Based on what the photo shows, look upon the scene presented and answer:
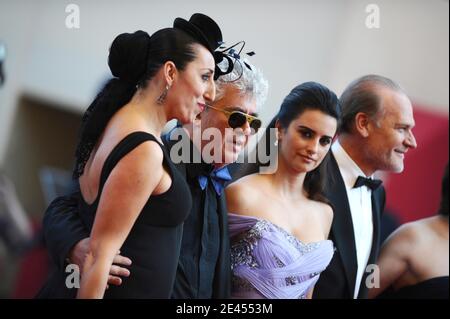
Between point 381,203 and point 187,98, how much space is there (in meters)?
0.87

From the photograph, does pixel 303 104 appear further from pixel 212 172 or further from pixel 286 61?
pixel 286 61

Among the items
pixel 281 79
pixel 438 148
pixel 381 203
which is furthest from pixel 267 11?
pixel 438 148

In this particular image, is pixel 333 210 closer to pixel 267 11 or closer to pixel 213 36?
pixel 213 36

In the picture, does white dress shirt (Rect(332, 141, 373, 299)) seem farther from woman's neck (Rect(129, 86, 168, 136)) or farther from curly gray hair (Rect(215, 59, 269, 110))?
woman's neck (Rect(129, 86, 168, 136))

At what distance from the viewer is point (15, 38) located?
354cm

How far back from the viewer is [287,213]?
5.84ft

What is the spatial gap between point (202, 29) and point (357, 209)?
2.43ft

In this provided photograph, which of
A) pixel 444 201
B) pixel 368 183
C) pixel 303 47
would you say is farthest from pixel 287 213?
pixel 303 47

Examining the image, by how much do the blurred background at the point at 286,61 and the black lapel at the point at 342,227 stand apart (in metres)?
0.95

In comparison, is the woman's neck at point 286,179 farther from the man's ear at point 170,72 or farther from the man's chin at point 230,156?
the man's ear at point 170,72

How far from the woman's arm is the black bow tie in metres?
0.76

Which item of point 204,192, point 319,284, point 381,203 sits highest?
point 204,192

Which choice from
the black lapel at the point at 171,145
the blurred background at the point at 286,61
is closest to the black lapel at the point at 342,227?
the black lapel at the point at 171,145

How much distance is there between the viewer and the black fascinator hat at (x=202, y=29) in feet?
4.92
